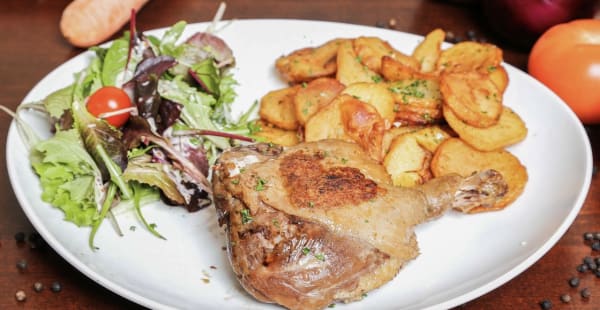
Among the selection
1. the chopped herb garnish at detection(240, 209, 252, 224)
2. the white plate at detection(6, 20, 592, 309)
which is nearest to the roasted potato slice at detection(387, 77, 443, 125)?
the white plate at detection(6, 20, 592, 309)

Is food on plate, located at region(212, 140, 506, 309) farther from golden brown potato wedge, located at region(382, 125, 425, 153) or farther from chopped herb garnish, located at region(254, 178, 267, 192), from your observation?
golden brown potato wedge, located at region(382, 125, 425, 153)

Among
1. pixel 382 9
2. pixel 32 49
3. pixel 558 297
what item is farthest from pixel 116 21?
pixel 558 297

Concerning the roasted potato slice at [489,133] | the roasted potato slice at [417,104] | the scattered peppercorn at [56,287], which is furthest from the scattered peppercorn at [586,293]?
Answer: the scattered peppercorn at [56,287]

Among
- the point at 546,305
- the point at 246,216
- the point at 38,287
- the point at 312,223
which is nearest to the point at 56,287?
the point at 38,287

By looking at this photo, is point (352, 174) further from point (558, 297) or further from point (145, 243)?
point (558, 297)

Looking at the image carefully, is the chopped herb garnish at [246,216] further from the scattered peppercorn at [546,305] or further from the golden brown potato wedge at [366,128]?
Answer: the scattered peppercorn at [546,305]

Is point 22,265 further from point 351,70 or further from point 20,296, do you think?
point 351,70

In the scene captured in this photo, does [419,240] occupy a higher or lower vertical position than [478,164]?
lower
